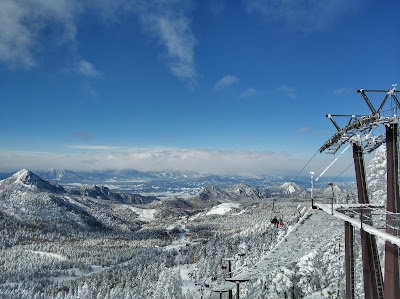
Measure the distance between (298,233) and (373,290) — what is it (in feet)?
15.8

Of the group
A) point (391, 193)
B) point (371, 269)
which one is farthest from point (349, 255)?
point (391, 193)

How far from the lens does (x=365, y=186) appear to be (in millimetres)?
20359

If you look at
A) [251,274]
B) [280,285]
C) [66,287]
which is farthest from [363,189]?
[66,287]

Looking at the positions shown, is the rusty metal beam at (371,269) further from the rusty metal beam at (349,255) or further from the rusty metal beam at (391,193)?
the rusty metal beam at (391,193)

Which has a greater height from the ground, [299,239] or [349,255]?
[299,239]

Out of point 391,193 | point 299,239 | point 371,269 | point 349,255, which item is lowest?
point 371,269

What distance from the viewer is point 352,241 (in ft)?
63.9

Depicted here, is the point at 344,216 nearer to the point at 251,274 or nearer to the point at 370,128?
the point at 370,128

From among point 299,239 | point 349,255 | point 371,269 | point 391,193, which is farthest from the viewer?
point 299,239

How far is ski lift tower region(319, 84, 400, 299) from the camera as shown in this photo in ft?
48.9

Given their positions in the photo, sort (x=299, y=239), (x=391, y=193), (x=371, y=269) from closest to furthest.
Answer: (x=391, y=193) < (x=371, y=269) < (x=299, y=239)

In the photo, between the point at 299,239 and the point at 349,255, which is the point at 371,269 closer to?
the point at 349,255

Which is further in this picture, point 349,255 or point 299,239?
point 299,239

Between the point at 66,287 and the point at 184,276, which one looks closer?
the point at 184,276
